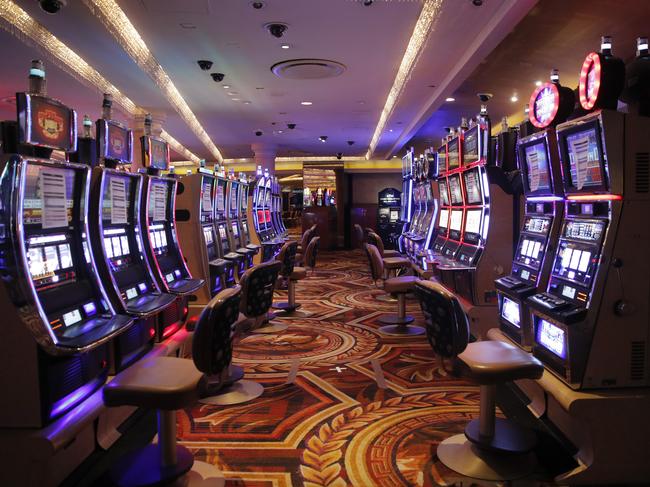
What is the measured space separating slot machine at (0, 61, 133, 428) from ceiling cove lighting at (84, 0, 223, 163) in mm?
2823

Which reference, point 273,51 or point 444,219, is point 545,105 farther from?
point 273,51

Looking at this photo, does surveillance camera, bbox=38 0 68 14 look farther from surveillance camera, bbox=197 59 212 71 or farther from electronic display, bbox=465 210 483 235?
electronic display, bbox=465 210 483 235

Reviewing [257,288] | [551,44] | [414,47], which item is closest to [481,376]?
[257,288]

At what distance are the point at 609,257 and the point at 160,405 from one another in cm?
210

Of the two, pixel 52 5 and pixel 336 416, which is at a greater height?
pixel 52 5

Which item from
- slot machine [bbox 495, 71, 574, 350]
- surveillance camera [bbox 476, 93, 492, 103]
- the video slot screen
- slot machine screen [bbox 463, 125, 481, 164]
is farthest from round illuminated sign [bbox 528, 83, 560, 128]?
surveillance camera [bbox 476, 93, 492, 103]

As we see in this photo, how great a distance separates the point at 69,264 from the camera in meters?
2.51

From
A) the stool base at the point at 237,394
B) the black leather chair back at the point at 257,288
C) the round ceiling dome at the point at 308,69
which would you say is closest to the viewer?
the stool base at the point at 237,394

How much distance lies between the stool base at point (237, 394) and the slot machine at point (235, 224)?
2.41m

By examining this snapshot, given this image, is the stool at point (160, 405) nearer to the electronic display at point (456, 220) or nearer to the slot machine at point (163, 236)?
the slot machine at point (163, 236)

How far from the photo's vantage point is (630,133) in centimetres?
245

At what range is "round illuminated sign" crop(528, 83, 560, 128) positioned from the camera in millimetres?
2969

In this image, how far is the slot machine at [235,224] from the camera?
618cm

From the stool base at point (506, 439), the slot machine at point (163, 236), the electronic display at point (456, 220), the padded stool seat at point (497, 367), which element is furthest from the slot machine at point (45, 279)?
the electronic display at point (456, 220)
